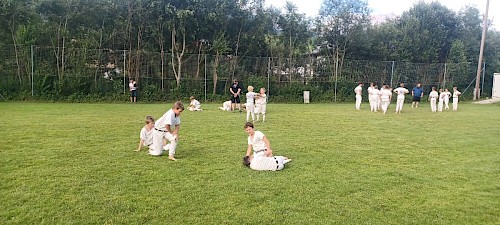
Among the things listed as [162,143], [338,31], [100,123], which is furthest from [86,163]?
[338,31]

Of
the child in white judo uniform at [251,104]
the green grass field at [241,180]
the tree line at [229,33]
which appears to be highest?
the tree line at [229,33]

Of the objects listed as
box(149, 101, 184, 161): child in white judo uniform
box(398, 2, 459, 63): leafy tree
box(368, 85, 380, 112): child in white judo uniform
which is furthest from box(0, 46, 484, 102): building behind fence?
box(149, 101, 184, 161): child in white judo uniform

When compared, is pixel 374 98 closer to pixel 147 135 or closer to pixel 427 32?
pixel 147 135

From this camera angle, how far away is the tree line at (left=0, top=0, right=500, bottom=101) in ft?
77.8

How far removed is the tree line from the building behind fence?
14 cm

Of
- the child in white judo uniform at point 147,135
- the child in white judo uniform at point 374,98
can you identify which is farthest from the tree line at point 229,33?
the child in white judo uniform at point 147,135

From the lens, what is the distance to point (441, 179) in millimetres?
6770

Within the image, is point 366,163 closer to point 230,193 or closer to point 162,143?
point 230,193

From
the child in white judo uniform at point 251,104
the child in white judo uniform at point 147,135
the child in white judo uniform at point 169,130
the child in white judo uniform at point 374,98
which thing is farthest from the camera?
the child in white judo uniform at point 374,98

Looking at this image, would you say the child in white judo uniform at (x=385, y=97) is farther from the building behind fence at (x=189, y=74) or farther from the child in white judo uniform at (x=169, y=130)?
the child in white judo uniform at (x=169, y=130)

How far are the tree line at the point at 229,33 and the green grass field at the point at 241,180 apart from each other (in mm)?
14263

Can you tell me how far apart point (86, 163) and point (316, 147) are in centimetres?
499

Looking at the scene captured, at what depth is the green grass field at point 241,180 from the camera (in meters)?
4.98

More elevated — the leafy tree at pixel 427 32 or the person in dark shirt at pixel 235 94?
the leafy tree at pixel 427 32
